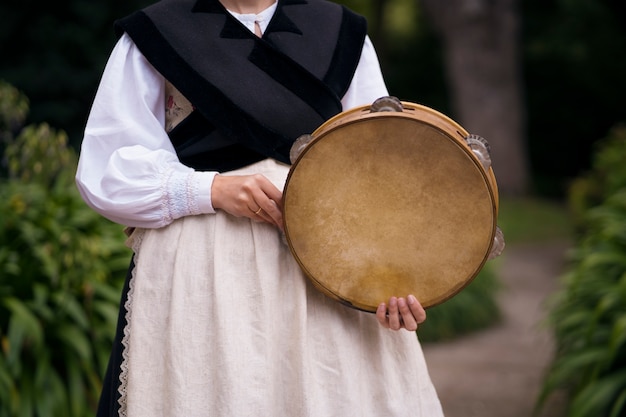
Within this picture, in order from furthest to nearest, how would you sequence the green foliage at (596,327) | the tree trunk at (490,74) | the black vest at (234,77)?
the tree trunk at (490,74) → the green foliage at (596,327) → the black vest at (234,77)

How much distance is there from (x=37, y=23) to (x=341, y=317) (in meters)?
7.74

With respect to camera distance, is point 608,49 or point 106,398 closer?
point 106,398

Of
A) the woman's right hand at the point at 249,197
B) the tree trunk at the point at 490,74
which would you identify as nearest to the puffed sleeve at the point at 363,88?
the woman's right hand at the point at 249,197

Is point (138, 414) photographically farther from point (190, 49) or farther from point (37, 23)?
point (37, 23)

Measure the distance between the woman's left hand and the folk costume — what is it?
110 millimetres

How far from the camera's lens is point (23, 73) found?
881 centimetres

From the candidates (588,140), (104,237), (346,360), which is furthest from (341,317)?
(588,140)

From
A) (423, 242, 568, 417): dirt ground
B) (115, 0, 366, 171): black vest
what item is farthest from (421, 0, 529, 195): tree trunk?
(115, 0, 366, 171): black vest

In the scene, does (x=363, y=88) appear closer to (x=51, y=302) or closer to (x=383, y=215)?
(x=383, y=215)

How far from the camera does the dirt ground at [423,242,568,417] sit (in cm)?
475

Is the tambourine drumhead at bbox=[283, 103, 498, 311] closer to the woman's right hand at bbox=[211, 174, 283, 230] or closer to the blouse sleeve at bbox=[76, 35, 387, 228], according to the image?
the woman's right hand at bbox=[211, 174, 283, 230]

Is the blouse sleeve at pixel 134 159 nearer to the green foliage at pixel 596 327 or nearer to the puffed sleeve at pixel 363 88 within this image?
the puffed sleeve at pixel 363 88

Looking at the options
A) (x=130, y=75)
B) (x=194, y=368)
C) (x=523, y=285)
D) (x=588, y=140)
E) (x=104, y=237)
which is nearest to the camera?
(x=194, y=368)

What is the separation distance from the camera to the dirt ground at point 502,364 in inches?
187
